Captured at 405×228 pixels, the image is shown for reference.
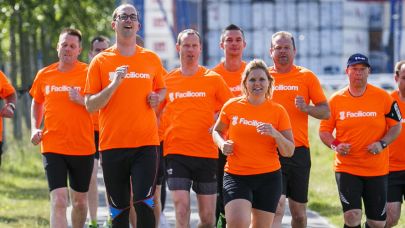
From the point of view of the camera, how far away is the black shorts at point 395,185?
1216 cm

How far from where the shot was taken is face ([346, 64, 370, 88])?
1147 cm

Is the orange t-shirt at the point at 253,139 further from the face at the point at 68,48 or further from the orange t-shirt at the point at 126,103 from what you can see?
the face at the point at 68,48

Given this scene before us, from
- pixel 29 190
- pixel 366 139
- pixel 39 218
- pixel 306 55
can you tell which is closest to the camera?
pixel 366 139

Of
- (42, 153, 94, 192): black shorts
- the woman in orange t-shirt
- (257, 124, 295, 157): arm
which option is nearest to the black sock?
the woman in orange t-shirt

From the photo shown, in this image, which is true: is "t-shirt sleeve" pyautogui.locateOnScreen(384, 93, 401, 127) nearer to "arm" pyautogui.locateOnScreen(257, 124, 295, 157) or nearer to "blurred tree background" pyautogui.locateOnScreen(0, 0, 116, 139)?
"arm" pyautogui.locateOnScreen(257, 124, 295, 157)

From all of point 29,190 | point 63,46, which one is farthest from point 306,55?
point 63,46

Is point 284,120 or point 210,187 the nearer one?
point 284,120

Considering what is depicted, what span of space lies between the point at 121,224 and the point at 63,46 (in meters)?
2.27

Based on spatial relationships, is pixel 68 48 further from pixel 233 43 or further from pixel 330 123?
pixel 330 123

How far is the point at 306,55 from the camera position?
119 metres

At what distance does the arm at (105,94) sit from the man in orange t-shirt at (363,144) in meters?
2.48

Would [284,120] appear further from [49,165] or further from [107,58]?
[49,165]

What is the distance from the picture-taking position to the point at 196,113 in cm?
1166

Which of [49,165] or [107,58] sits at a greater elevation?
[107,58]
